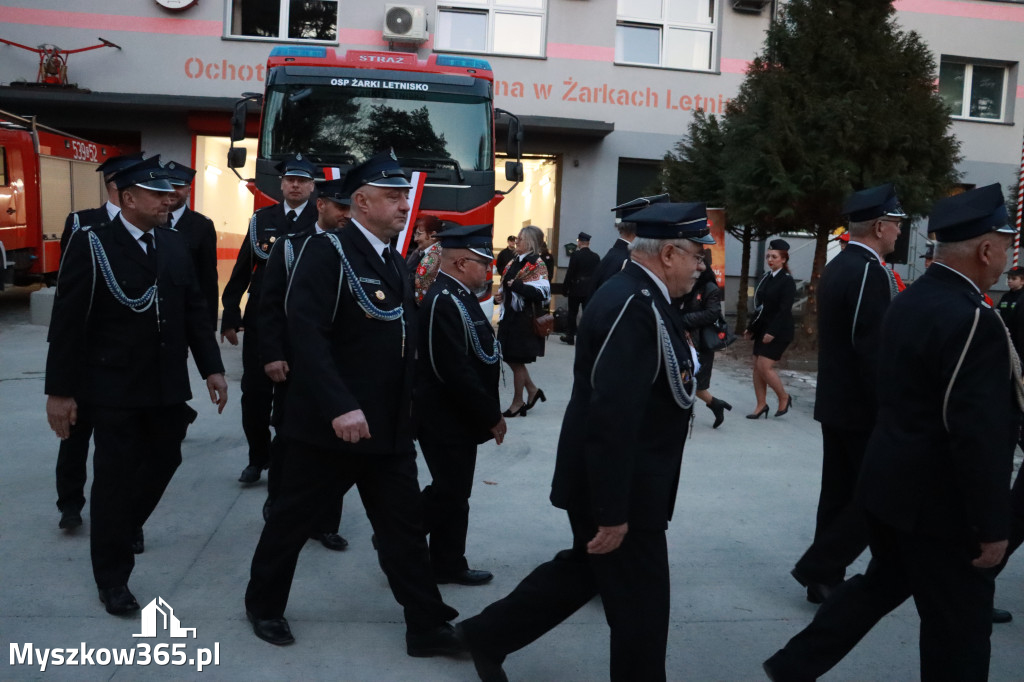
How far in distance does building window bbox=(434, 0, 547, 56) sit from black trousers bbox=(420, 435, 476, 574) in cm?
1658

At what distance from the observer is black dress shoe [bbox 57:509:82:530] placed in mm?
5305

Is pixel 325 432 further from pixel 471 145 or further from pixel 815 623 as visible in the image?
pixel 471 145

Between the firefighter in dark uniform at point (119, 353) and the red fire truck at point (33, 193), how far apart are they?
41.7ft

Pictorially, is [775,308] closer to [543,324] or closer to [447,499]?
[543,324]

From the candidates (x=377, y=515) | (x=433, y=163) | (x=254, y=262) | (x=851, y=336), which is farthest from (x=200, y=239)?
(x=851, y=336)

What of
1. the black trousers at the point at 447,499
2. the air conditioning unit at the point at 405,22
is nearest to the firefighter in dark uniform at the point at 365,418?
the black trousers at the point at 447,499


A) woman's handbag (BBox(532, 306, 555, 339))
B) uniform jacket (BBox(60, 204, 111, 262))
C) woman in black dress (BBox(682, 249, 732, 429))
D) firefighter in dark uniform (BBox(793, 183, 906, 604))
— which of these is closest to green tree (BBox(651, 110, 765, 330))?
woman in black dress (BBox(682, 249, 732, 429))

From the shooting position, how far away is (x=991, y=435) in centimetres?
288

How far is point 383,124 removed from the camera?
9930 millimetres

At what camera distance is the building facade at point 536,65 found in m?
19.1

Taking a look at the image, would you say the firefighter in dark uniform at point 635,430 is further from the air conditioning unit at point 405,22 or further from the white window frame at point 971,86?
the white window frame at point 971,86

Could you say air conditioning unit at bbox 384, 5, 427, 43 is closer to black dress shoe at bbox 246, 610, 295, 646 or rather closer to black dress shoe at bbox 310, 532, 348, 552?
black dress shoe at bbox 310, 532, 348, 552

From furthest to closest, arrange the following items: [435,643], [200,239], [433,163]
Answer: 1. [433,163]
2. [200,239]
3. [435,643]

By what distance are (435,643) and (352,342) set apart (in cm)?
125
